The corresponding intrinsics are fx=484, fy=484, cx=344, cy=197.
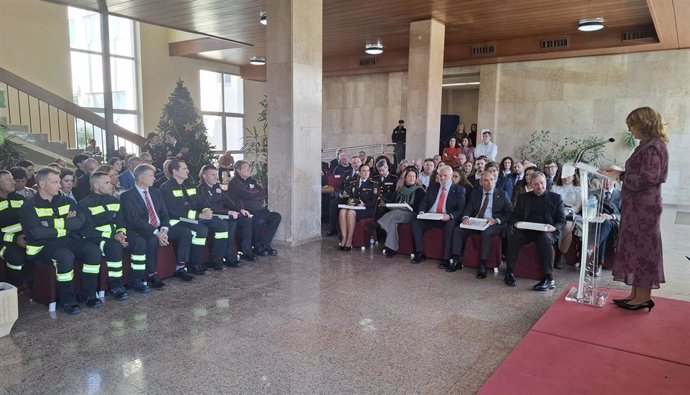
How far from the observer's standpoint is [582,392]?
2.60m

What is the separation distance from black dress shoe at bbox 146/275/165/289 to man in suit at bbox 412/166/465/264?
288 cm

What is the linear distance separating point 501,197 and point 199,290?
3405 mm

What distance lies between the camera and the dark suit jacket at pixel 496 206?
5453 mm

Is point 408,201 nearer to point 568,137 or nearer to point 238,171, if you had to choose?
point 238,171

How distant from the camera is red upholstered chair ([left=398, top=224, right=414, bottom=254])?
241 inches

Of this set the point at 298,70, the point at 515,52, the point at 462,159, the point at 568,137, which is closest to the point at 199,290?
the point at 298,70

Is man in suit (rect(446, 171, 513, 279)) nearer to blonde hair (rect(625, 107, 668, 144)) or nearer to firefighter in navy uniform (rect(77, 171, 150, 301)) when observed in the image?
blonde hair (rect(625, 107, 668, 144))

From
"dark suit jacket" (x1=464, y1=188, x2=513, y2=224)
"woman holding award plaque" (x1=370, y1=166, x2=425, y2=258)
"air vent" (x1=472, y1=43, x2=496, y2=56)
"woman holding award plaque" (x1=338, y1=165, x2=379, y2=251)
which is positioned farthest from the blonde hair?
"air vent" (x1=472, y1=43, x2=496, y2=56)

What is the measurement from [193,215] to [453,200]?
2987mm

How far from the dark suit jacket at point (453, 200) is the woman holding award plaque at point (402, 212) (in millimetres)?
234

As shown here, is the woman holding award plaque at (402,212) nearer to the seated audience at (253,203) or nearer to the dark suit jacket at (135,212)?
the seated audience at (253,203)

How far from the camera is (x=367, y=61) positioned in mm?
13438

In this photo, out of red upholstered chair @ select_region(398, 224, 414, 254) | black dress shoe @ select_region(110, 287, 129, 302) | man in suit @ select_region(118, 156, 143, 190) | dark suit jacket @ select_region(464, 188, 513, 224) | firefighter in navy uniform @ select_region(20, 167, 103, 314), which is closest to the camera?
firefighter in navy uniform @ select_region(20, 167, 103, 314)

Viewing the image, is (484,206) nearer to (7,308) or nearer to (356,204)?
(356,204)
